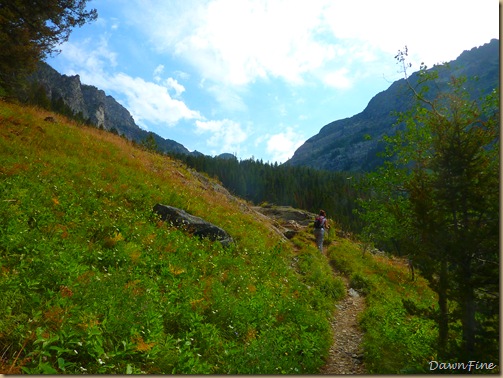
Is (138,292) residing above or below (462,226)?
below

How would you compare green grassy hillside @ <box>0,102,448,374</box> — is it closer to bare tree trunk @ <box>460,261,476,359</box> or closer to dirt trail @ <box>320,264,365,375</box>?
dirt trail @ <box>320,264,365,375</box>

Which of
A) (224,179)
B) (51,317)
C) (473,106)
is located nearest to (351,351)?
(473,106)

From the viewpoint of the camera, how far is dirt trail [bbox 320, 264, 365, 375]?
23.9 feet

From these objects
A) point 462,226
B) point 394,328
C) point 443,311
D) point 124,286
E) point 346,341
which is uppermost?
point 462,226

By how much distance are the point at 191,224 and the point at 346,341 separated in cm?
687

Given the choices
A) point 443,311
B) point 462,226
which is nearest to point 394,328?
point 443,311

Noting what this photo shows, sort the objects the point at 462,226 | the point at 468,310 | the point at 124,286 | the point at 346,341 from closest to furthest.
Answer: the point at 468,310 → the point at 462,226 → the point at 124,286 → the point at 346,341

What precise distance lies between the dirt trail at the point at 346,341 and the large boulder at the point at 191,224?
498 centimetres

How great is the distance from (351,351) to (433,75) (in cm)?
955

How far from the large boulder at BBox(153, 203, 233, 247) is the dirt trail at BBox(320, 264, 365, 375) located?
196 inches

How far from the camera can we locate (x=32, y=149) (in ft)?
43.0

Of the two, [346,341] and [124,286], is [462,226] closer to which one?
[346,341]

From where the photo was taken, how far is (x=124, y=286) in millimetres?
6465

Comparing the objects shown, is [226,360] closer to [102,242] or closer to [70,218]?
[102,242]
